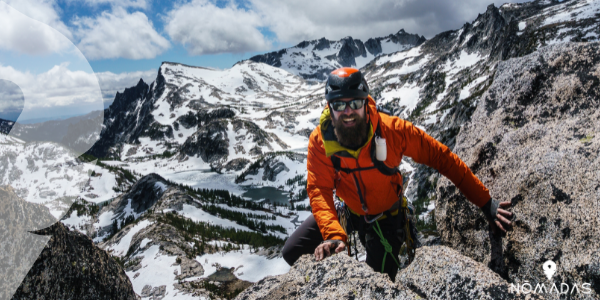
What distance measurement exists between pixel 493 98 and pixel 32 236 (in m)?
11.5

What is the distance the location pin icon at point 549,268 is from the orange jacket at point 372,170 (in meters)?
1.37

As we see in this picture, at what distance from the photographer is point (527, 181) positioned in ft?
17.9

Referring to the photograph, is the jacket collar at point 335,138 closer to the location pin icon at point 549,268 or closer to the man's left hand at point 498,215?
the man's left hand at point 498,215

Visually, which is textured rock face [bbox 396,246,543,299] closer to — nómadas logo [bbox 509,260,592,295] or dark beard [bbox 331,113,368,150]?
nómadas logo [bbox 509,260,592,295]

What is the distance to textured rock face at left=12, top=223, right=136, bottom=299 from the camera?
6.37 m

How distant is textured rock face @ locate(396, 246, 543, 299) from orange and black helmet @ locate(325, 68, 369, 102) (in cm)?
351

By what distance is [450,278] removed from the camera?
441cm

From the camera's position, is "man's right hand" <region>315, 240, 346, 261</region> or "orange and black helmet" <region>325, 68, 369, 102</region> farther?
"orange and black helmet" <region>325, 68, 369, 102</region>

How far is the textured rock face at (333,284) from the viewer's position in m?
4.43

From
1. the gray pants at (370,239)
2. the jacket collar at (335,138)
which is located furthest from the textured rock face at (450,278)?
the jacket collar at (335,138)

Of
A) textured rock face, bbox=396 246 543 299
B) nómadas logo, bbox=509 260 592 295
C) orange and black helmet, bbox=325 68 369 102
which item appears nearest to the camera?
nómadas logo, bbox=509 260 592 295

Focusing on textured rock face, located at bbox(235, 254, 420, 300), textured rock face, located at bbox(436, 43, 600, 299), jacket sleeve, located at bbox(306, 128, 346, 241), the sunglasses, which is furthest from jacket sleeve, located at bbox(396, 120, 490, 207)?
textured rock face, located at bbox(235, 254, 420, 300)

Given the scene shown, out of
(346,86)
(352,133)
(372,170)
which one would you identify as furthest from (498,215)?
(346,86)

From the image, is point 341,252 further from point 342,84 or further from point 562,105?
point 562,105
